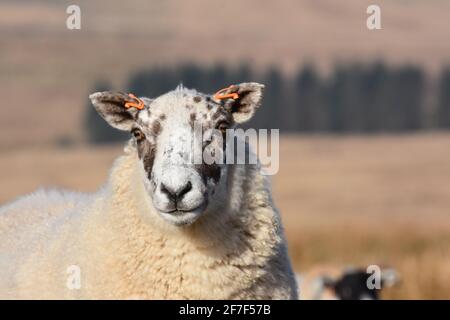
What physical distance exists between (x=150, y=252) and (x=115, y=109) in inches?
43.7

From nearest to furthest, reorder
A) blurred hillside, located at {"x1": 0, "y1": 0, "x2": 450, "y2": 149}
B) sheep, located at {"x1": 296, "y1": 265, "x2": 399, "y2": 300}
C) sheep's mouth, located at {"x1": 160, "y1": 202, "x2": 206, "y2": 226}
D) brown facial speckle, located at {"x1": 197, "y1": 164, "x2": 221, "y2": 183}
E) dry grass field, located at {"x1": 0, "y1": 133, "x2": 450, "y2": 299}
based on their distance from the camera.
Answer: sheep's mouth, located at {"x1": 160, "y1": 202, "x2": 206, "y2": 226} → brown facial speckle, located at {"x1": 197, "y1": 164, "x2": 221, "y2": 183} → sheep, located at {"x1": 296, "y1": 265, "x2": 399, "y2": 300} → dry grass field, located at {"x1": 0, "y1": 133, "x2": 450, "y2": 299} → blurred hillside, located at {"x1": 0, "y1": 0, "x2": 450, "y2": 149}

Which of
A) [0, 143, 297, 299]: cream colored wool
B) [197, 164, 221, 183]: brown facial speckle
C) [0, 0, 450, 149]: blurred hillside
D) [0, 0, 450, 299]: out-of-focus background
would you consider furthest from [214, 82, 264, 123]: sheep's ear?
[0, 0, 450, 149]: blurred hillside

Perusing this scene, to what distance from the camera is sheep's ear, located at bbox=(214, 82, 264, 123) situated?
298 inches

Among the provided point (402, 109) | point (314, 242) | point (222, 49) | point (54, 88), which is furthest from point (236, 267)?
point (222, 49)

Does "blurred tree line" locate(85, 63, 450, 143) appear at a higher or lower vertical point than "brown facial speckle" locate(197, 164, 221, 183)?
lower

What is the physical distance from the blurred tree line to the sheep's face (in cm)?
7935

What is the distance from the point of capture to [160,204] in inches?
263

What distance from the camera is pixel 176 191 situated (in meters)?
6.60

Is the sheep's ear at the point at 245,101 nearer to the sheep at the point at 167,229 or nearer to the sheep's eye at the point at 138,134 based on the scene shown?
the sheep at the point at 167,229

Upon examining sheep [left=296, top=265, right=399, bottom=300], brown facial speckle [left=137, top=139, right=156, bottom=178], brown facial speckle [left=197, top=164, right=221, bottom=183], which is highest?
brown facial speckle [left=137, top=139, right=156, bottom=178]

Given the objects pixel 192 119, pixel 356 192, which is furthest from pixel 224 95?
pixel 356 192

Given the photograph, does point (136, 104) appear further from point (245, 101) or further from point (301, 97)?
point (301, 97)

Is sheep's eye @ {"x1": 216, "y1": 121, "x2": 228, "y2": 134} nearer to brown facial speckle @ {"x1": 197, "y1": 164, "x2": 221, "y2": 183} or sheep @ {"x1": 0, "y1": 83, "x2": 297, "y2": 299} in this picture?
sheep @ {"x1": 0, "y1": 83, "x2": 297, "y2": 299}
